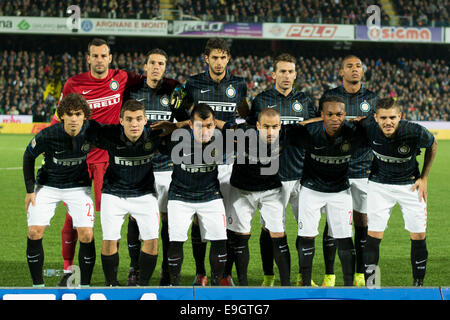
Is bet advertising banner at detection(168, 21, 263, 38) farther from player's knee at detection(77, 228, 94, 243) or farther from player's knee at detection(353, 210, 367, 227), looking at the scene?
player's knee at detection(77, 228, 94, 243)

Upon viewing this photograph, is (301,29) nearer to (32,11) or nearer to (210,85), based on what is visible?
(32,11)

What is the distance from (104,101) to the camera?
5.82m

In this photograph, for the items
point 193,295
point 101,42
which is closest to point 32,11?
point 101,42

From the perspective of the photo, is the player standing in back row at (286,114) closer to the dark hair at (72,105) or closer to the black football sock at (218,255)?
the black football sock at (218,255)

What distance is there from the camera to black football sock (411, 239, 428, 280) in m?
5.07

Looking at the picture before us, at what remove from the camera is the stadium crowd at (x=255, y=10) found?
31.1 meters

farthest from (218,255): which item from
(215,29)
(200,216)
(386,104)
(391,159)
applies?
(215,29)

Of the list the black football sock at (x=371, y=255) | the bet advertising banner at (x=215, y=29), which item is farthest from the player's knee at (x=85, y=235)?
the bet advertising banner at (x=215, y=29)

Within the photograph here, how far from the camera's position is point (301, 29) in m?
31.6

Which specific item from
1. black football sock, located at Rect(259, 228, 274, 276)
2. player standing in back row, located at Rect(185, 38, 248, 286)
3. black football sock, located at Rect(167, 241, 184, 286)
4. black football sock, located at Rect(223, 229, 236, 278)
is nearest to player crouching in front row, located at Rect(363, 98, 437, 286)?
black football sock, located at Rect(259, 228, 274, 276)

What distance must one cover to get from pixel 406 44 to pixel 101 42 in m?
31.3

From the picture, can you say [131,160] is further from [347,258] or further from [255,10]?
[255,10]

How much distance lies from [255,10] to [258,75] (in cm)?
437

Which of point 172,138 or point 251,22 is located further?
point 251,22
